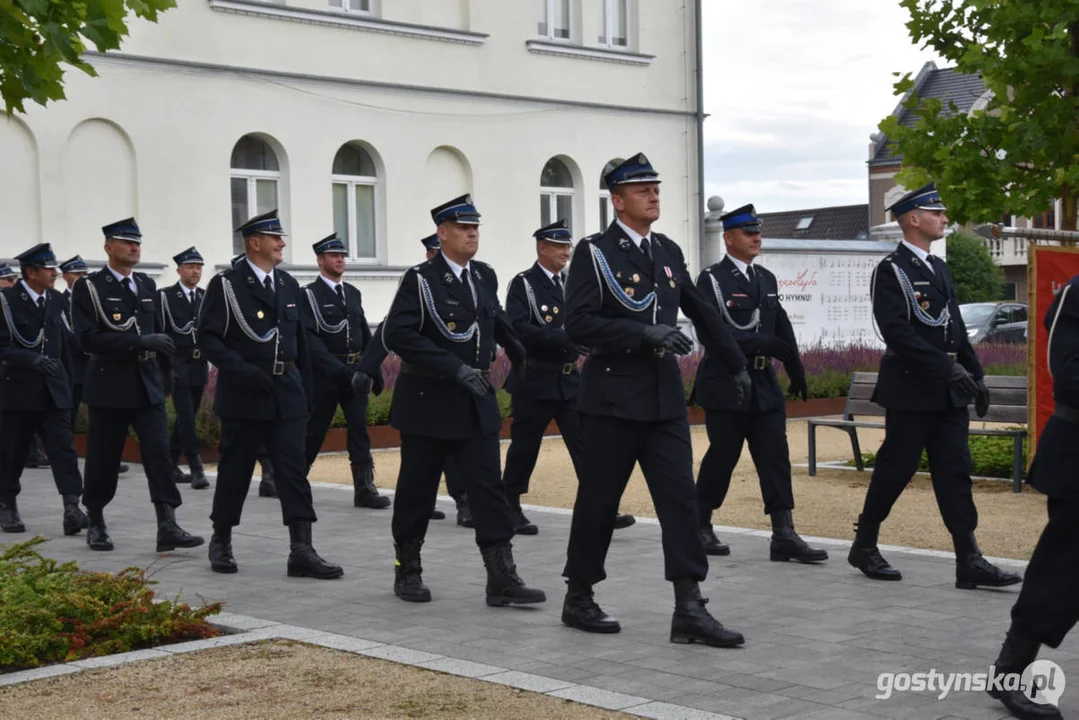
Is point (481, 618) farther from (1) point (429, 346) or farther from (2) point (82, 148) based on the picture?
(2) point (82, 148)

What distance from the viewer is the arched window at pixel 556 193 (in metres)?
28.1

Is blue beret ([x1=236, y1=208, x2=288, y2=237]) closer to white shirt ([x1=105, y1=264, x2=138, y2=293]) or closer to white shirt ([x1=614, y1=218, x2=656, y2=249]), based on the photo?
white shirt ([x1=105, y1=264, x2=138, y2=293])

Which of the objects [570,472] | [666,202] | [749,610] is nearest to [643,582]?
[749,610]

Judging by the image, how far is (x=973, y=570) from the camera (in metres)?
8.39

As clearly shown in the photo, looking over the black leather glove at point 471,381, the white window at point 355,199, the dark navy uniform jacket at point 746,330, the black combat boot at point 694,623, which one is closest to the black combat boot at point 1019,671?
the black combat boot at point 694,623

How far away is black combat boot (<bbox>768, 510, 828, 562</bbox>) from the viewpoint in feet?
31.0

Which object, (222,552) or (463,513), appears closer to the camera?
(222,552)

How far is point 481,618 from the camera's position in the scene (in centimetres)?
785

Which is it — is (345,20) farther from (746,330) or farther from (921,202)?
(921,202)

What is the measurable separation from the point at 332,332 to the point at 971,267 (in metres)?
47.8

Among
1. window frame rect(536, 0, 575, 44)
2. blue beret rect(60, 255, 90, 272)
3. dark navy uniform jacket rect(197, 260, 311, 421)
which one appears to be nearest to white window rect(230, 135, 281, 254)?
window frame rect(536, 0, 575, 44)

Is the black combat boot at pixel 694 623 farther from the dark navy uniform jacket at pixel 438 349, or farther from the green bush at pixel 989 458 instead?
the green bush at pixel 989 458

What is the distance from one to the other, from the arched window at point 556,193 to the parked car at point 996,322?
35.3 feet

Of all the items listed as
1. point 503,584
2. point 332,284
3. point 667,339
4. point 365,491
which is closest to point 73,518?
point 365,491
